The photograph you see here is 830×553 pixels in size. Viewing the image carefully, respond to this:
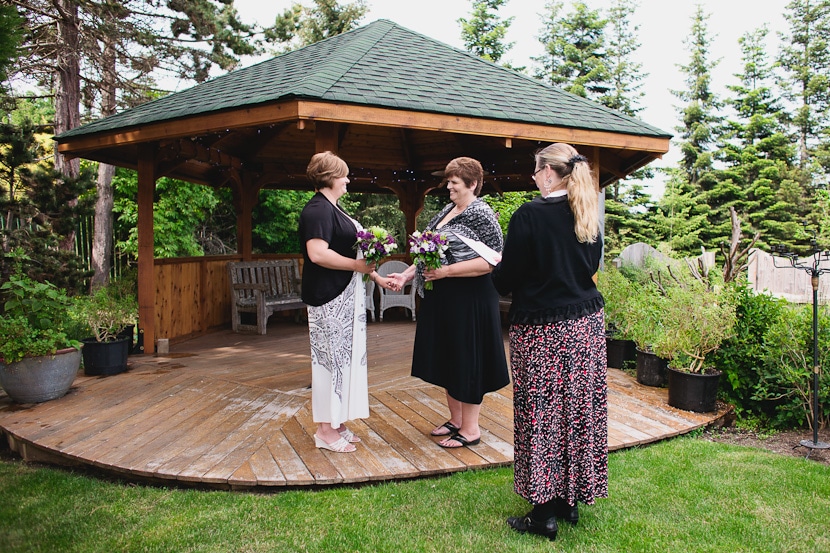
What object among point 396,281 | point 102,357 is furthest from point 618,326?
point 102,357

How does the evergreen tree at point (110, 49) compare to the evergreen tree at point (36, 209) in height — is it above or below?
above

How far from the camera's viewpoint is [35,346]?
4.40m

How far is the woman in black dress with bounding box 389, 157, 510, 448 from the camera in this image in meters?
3.21

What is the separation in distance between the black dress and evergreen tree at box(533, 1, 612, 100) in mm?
19951

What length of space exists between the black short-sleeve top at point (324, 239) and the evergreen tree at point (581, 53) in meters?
20.1

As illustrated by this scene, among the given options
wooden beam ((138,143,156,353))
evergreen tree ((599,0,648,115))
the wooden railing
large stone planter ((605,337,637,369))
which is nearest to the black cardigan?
large stone planter ((605,337,637,369))

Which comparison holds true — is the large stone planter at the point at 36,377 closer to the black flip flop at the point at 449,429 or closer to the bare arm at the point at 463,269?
the black flip flop at the point at 449,429

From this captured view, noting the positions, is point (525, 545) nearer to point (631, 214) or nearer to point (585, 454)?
point (585, 454)

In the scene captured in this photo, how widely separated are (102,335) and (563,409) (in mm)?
4841

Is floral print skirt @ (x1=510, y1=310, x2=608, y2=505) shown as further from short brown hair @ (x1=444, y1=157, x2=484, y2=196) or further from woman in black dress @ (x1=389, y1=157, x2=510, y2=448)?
short brown hair @ (x1=444, y1=157, x2=484, y2=196)

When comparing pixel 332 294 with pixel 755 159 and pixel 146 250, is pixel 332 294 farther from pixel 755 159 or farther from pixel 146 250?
pixel 755 159

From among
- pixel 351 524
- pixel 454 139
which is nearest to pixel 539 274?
pixel 351 524

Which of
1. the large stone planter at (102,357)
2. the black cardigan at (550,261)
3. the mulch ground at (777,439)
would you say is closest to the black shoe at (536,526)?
the black cardigan at (550,261)

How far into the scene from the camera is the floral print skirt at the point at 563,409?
2.53 m
